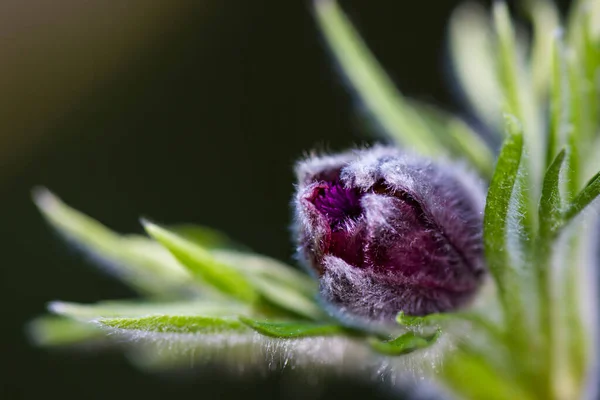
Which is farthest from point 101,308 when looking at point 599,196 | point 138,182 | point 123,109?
point 123,109

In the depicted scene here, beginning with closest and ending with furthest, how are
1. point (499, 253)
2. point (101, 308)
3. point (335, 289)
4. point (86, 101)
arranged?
point (335, 289) < point (499, 253) < point (101, 308) < point (86, 101)

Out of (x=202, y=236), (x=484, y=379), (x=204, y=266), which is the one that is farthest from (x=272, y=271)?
(x=484, y=379)

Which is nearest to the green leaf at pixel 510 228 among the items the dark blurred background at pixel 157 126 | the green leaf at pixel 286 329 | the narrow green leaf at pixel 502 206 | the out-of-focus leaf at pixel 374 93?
the narrow green leaf at pixel 502 206

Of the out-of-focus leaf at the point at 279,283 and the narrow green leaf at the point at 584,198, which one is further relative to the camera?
the out-of-focus leaf at the point at 279,283

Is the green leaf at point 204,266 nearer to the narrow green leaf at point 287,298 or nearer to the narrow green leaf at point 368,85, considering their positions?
the narrow green leaf at point 287,298

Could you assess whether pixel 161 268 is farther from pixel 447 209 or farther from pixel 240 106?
pixel 240 106
